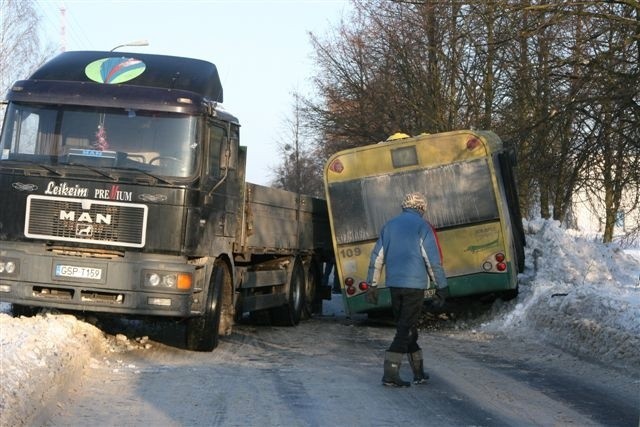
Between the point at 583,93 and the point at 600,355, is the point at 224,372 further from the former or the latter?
the point at 583,93

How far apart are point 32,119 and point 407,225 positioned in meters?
4.91

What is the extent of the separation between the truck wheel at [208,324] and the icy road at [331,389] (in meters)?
0.19

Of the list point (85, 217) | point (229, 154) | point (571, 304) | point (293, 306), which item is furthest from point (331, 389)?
point (293, 306)

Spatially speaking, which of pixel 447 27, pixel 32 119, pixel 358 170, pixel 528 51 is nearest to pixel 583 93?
pixel 528 51

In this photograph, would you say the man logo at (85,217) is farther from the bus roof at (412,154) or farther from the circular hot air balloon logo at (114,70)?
the bus roof at (412,154)

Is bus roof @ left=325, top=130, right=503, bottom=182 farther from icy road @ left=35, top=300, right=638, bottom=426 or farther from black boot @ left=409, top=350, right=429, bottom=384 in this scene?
black boot @ left=409, top=350, right=429, bottom=384

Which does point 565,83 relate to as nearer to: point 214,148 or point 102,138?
point 214,148

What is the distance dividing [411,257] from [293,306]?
23.3ft

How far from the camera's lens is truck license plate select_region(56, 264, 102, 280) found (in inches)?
381

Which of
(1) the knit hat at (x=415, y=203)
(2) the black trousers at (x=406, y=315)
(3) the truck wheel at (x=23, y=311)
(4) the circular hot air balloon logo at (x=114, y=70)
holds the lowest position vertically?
(3) the truck wheel at (x=23, y=311)

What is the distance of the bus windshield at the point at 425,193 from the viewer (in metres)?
13.4

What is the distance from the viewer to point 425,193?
13648 mm

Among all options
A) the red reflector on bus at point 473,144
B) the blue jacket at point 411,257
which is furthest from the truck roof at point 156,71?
the red reflector on bus at point 473,144

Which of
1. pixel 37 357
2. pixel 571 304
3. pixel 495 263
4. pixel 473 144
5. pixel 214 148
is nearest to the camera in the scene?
pixel 37 357
